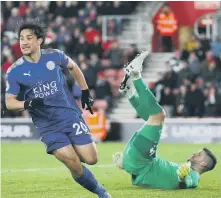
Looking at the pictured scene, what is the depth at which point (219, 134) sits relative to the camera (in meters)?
21.5

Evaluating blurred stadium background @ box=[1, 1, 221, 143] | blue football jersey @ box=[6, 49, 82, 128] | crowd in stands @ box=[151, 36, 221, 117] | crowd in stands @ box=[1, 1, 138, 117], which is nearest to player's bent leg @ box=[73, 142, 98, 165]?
blue football jersey @ box=[6, 49, 82, 128]

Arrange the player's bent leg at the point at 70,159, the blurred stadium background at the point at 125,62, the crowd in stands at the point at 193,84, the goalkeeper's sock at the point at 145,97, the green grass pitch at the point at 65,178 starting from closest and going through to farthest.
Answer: the player's bent leg at the point at 70,159
the goalkeeper's sock at the point at 145,97
the green grass pitch at the point at 65,178
the blurred stadium background at the point at 125,62
the crowd in stands at the point at 193,84

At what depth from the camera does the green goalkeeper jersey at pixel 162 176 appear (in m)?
11.2

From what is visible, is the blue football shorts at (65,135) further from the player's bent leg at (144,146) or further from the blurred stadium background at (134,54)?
the blurred stadium background at (134,54)

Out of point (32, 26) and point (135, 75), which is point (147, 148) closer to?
point (135, 75)

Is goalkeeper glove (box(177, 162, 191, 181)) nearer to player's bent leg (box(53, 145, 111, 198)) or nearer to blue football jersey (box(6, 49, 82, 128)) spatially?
player's bent leg (box(53, 145, 111, 198))

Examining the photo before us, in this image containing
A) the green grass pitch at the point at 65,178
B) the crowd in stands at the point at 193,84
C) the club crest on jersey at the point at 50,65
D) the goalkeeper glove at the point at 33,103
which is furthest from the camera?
the crowd in stands at the point at 193,84

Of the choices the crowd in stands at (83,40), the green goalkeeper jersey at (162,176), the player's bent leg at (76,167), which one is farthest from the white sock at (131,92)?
the crowd in stands at (83,40)

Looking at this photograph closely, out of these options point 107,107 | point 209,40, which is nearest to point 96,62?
point 107,107

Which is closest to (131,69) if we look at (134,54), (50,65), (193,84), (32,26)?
(50,65)

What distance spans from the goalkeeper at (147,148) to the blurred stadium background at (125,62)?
3.36 metres

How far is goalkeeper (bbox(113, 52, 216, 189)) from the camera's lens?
36.3 feet

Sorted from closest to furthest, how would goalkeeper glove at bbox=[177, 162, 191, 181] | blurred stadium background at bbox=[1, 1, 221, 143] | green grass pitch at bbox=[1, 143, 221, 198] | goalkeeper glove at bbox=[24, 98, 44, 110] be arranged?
1. goalkeeper glove at bbox=[24, 98, 44, 110]
2. goalkeeper glove at bbox=[177, 162, 191, 181]
3. green grass pitch at bbox=[1, 143, 221, 198]
4. blurred stadium background at bbox=[1, 1, 221, 143]

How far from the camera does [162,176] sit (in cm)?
1128
